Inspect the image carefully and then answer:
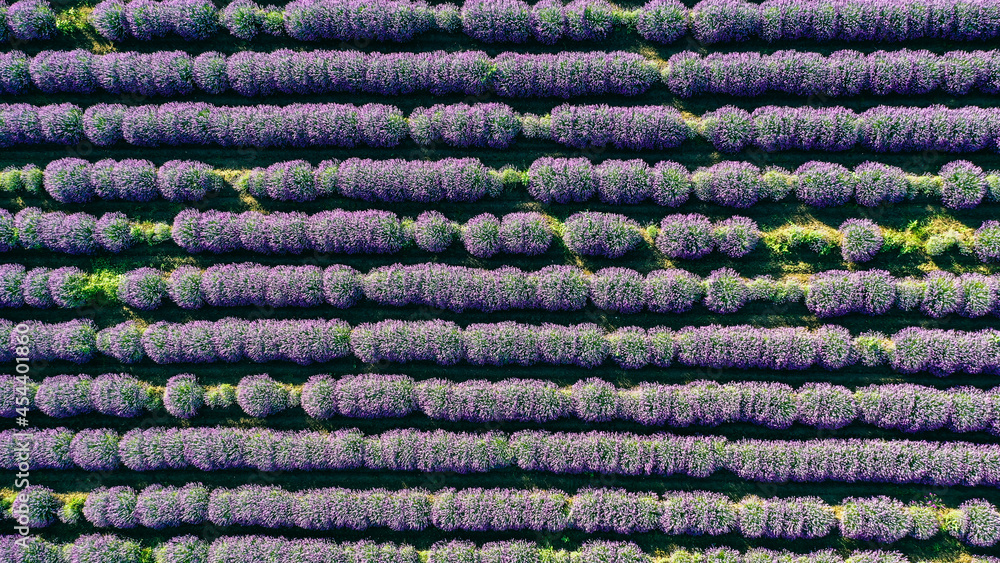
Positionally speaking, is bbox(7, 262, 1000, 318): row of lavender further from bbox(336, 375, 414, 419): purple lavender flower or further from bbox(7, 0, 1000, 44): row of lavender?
bbox(7, 0, 1000, 44): row of lavender

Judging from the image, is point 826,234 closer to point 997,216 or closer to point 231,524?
point 997,216

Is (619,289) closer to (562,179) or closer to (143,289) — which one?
(562,179)

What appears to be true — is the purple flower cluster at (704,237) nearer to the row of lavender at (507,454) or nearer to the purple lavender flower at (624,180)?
the purple lavender flower at (624,180)

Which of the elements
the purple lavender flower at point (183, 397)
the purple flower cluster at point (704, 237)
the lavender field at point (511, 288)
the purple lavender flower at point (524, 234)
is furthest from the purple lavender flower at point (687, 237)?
the purple lavender flower at point (183, 397)

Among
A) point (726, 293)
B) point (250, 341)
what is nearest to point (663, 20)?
point (726, 293)

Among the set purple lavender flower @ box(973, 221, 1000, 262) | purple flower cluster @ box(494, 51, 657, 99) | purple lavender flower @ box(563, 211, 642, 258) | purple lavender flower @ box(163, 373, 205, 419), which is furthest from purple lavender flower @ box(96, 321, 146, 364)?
purple lavender flower @ box(973, 221, 1000, 262)

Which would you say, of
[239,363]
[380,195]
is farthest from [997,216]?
[239,363]

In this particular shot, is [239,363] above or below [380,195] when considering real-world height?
below
